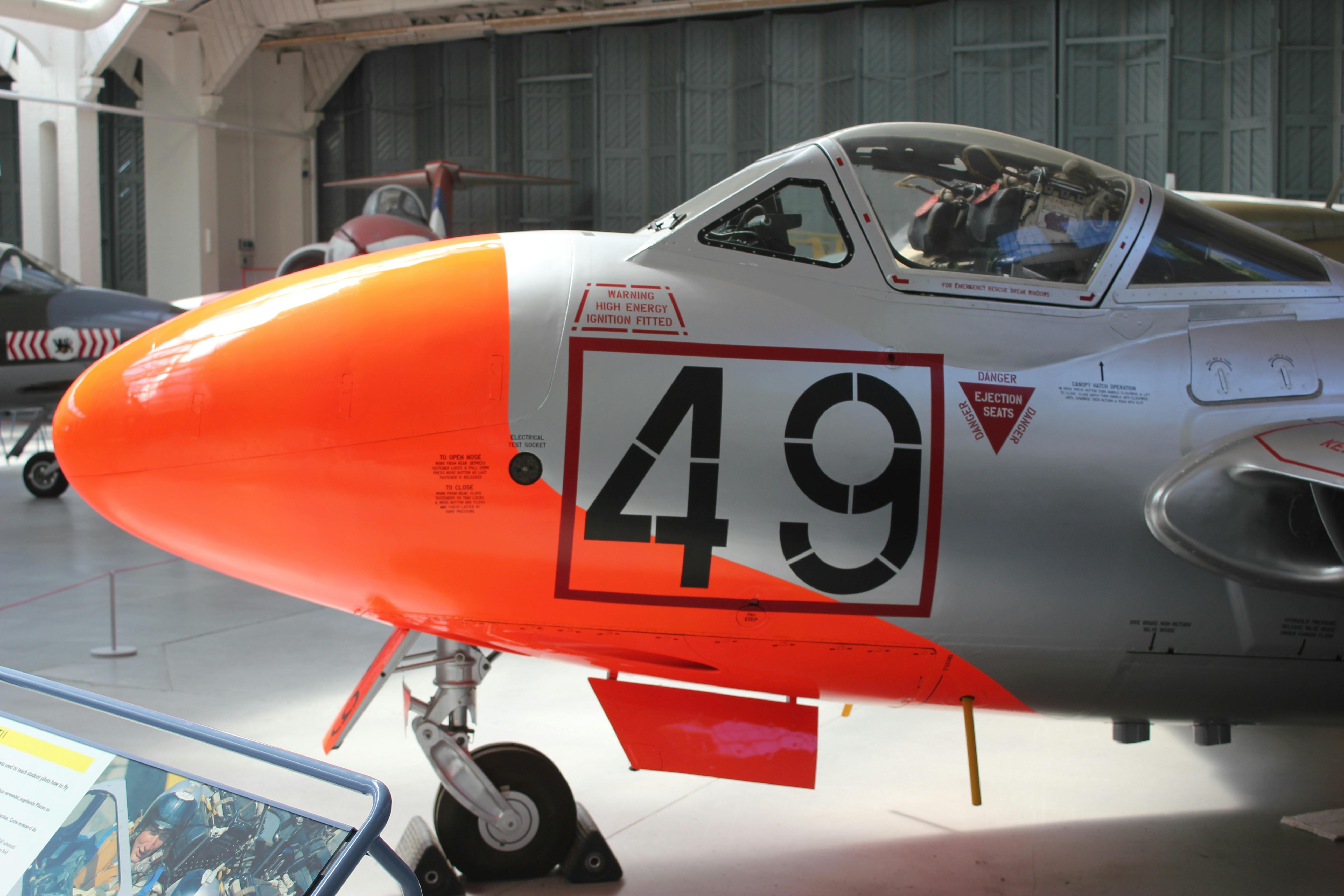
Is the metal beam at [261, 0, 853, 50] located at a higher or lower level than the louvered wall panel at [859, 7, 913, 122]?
higher

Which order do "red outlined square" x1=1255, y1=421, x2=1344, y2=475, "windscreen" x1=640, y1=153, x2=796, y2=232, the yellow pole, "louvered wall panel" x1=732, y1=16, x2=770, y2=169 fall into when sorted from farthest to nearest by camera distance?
"louvered wall panel" x1=732, y1=16, x2=770, y2=169 < "windscreen" x1=640, y1=153, x2=796, y2=232 < the yellow pole < "red outlined square" x1=1255, y1=421, x2=1344, y2=475

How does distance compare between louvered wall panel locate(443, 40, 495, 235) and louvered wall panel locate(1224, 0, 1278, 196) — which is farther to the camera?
louvered wall panel locate(443, 40, 495, 235)

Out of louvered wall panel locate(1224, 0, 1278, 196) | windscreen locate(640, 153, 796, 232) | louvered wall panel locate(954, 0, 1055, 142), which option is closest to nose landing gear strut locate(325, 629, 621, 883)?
windscreen locate(640, 153, 796, 232)

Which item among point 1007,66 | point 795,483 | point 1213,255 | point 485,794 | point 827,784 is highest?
point 1007,66

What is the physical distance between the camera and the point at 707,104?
21.8 metres

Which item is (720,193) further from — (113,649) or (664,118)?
(664,118)

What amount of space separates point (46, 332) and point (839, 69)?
1514cm

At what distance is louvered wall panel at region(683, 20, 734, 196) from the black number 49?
19.5m

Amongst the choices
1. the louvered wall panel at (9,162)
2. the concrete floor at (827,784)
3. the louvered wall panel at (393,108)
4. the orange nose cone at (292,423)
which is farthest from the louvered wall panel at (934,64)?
the louvered wall panel at (9,162)

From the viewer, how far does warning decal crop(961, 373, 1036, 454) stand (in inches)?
109

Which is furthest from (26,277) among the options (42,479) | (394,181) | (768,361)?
(768,361)

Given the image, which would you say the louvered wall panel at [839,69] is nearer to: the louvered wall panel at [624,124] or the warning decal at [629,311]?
the louvered wall panel at [624,124]

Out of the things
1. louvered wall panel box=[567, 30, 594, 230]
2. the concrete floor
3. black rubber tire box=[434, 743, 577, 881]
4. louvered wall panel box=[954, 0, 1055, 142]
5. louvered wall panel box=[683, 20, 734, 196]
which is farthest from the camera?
louvered wall panel box=[567, 30, 594, 230]

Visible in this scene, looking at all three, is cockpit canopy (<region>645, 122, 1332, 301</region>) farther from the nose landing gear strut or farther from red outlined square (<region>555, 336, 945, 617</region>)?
the nose landing gear strut
